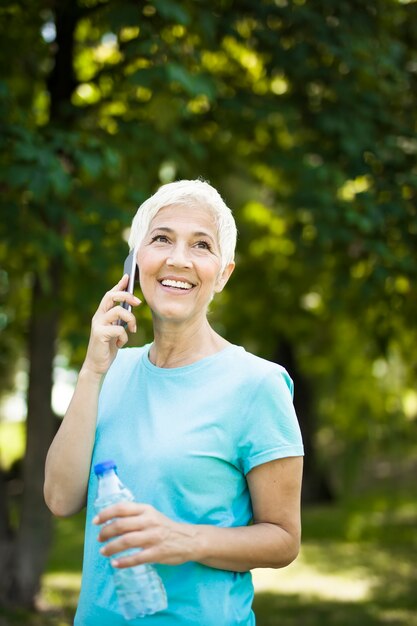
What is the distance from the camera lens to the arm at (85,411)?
2.13 meters

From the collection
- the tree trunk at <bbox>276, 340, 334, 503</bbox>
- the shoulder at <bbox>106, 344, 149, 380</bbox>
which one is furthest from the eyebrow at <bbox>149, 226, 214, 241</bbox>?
the tree trunk at <bbox>276, 340, 334, 503</bbox>

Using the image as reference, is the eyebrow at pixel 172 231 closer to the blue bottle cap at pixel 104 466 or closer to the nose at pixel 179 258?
the nose at pixel 179 258

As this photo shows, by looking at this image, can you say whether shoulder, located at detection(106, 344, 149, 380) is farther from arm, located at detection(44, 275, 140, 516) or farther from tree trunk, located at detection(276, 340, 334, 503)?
tree trunk, located at detection(276, 340, 334, 503)

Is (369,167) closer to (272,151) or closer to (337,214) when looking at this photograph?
(337,214)

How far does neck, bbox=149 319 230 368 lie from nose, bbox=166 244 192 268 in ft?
0.52

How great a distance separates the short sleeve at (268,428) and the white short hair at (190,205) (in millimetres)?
368

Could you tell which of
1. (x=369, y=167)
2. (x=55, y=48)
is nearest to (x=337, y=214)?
(x=369, y=167)

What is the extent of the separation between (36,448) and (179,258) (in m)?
5.14

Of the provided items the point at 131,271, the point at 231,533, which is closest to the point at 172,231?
the point at 131,271

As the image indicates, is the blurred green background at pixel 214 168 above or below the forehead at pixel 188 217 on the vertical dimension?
above

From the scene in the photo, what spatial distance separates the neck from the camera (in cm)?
221

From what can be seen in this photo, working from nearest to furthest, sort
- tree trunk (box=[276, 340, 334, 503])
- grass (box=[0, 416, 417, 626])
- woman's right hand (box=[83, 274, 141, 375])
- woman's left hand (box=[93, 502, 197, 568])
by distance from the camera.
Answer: woman's left hand (box=[93, 502, 197, 568])
woman's right hand (box=[83, 274, 141, 375])
grass (box=[0, 416, 417, 626])
tree trunk (box=[276, 340, 334, 503])

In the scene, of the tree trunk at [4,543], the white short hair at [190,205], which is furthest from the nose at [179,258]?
the tree trunk at [4,543]

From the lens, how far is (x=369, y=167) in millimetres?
5867
